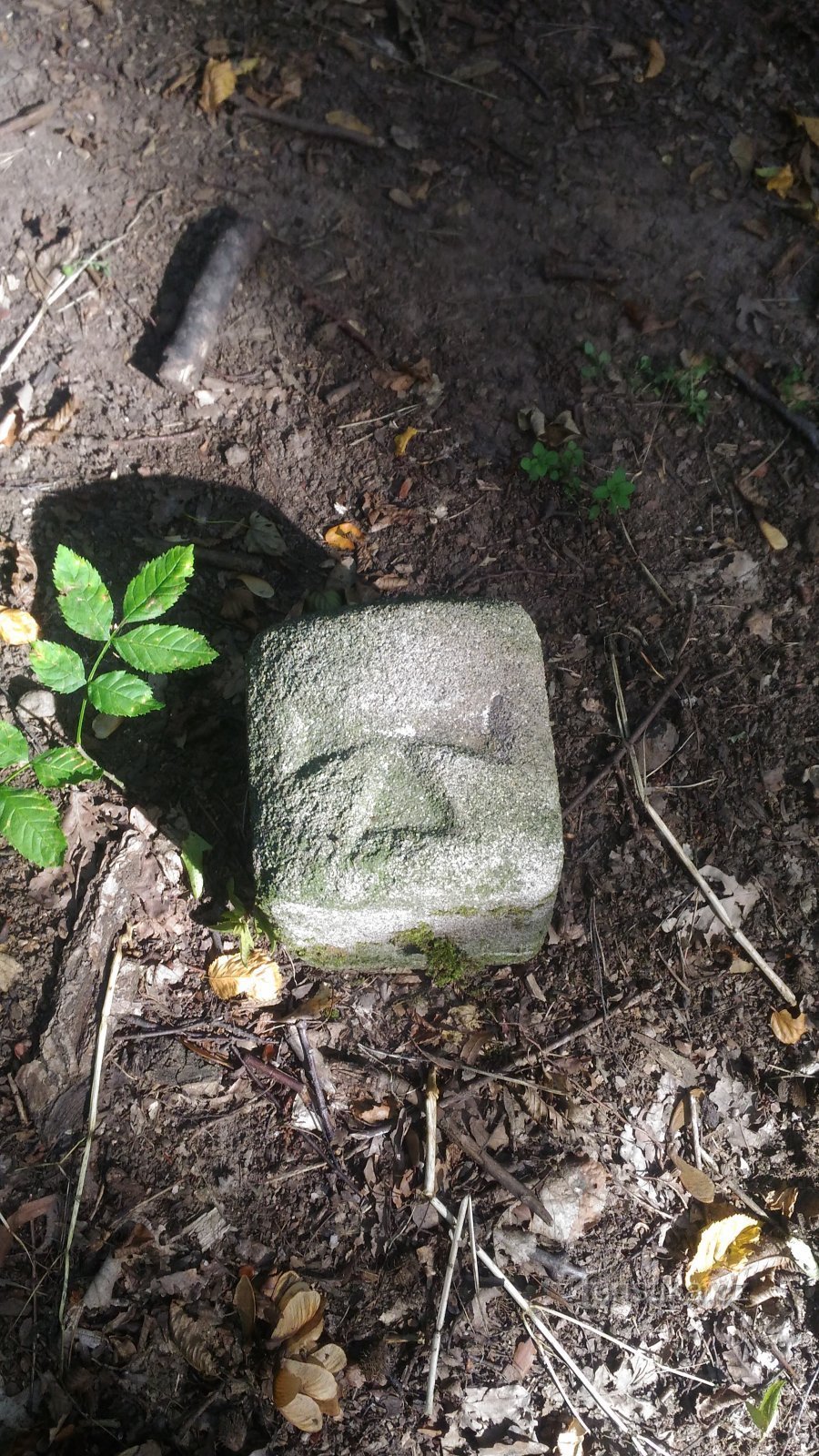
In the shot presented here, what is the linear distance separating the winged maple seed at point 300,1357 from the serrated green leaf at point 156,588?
5.58 feet

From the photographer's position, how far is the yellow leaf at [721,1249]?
93.7 inches

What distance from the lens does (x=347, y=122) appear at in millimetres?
3686

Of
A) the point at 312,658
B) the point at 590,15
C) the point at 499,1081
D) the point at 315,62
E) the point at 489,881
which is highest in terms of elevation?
the point at 590,15

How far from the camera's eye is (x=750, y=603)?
3.16m

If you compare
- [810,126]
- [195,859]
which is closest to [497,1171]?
[195,859]

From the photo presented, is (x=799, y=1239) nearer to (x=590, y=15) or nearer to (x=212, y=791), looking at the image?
(x=212, y=791)

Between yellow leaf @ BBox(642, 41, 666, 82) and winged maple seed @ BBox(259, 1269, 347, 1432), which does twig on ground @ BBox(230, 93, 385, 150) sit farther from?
winged maple seed @ BBox(259, 1269, 347, 1432)

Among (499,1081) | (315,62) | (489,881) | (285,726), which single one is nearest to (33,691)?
(285,726)

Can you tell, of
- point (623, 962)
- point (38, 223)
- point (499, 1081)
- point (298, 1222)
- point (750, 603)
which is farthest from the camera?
point (38, 223)

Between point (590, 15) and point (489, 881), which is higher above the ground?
point (590, 15)

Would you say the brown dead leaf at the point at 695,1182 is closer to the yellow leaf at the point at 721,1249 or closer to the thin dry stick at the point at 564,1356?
the yellow leaf at the point at 721,1249

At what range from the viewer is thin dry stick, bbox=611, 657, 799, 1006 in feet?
8.84

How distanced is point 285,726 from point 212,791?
66 centimetres

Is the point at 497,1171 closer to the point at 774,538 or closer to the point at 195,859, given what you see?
the point at 195,859
